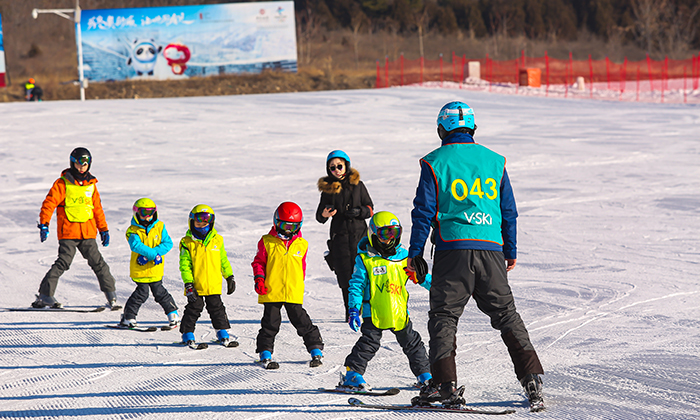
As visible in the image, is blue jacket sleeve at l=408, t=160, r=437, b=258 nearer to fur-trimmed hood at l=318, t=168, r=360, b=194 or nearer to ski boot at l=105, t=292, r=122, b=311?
fur-trimmed hood at l=318, t=168, r=360, b=194

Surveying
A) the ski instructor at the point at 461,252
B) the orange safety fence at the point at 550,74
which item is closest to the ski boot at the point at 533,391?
the ski instructor at the point at 461,252

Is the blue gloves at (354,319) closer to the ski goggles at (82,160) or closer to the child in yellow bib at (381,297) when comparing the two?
the child in yellow bib at (381,297)

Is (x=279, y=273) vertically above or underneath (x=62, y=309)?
above

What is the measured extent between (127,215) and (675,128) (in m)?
15.7

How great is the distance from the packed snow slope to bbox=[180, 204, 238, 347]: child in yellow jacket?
0.97ft

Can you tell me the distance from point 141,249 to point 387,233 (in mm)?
2742

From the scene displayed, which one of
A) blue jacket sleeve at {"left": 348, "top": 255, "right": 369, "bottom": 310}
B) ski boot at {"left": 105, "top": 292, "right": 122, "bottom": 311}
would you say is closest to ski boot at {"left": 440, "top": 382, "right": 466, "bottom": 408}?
blue jacket sleeve at {"left": 348, "top": 255, "right": 369, "bottom": 310}

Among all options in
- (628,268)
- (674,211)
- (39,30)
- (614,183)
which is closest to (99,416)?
(628,268)

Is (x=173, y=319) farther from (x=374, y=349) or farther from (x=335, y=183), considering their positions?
(x=374, y=349)

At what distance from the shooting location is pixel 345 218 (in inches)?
260

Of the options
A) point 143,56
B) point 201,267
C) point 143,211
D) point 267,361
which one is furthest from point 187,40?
point 267,361

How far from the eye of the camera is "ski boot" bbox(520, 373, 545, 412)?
4188 mm

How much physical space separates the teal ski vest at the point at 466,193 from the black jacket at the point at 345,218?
2.37 m

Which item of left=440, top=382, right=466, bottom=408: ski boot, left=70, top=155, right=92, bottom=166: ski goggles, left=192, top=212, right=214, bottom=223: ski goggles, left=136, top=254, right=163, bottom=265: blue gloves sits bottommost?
left=440, top=382, right=466, bottom=408: ski boot
